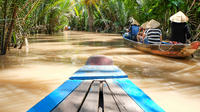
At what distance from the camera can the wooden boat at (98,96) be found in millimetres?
2190

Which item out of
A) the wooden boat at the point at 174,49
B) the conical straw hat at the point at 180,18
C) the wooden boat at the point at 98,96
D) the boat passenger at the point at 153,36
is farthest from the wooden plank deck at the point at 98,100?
the conical straw hat at the point at 180,18

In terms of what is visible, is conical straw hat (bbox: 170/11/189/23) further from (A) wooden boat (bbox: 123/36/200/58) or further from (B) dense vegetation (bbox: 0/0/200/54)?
(A) wooden boat (bbox: 123/36/200/58)

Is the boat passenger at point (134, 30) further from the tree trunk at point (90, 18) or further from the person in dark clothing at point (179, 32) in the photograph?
the tree trunk at point (90, 18)

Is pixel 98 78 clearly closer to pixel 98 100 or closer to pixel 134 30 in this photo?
pixel 98 100

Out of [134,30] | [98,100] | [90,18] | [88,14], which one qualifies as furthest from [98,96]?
[90,18]

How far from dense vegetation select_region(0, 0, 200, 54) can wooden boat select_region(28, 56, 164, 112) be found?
4.81m

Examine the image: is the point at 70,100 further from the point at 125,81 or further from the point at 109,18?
the point at 109,18

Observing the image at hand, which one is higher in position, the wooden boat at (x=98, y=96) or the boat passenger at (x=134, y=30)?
the boat passenger at (x=134, y=30)

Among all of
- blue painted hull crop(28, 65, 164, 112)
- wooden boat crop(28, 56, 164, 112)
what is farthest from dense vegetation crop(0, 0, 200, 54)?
wooden boat crop(28, 56, 164, 112)

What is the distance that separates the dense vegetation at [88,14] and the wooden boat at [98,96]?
4.81m

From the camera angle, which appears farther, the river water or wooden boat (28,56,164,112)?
→ the river water

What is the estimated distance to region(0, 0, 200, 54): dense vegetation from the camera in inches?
385

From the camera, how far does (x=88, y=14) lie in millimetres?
34656

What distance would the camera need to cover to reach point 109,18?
1308 inches
